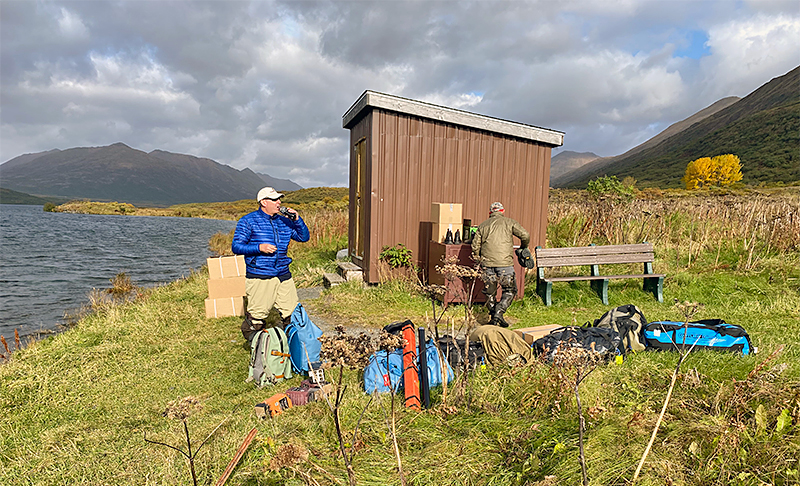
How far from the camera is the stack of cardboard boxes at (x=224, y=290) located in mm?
6895

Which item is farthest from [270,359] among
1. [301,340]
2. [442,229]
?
[442,229]

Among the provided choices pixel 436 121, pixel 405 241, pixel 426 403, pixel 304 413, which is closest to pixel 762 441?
pixel 426 403

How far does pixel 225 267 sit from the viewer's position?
7086 mm

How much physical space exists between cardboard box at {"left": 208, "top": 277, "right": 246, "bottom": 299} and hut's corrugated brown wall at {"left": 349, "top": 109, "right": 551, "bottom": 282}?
7.52ft

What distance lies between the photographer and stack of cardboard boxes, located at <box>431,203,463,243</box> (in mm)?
7477

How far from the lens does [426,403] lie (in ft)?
10.7

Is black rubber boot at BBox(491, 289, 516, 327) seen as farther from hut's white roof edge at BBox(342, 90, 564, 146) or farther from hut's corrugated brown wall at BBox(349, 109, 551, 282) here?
hut's white roof edge at BBox(342, 90, 564, 146)

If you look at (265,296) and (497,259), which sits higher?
(497,259)

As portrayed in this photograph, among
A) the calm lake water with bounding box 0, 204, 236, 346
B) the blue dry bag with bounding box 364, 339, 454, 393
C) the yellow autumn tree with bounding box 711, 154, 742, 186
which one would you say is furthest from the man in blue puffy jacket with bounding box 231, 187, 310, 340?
the yellow autumn tree with bounding box 711, 154, 742, 186

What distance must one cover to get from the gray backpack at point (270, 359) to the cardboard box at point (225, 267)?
10.4ft

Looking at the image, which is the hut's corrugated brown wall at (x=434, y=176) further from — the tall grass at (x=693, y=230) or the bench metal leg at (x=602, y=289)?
the tall grass at (x=693, y=230)

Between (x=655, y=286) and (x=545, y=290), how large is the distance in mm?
2166

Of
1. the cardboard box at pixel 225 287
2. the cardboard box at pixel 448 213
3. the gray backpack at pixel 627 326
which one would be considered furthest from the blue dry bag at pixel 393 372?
the cardboard box at pixel 225 287

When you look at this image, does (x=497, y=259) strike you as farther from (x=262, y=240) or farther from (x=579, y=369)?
(x=579, y=369)
